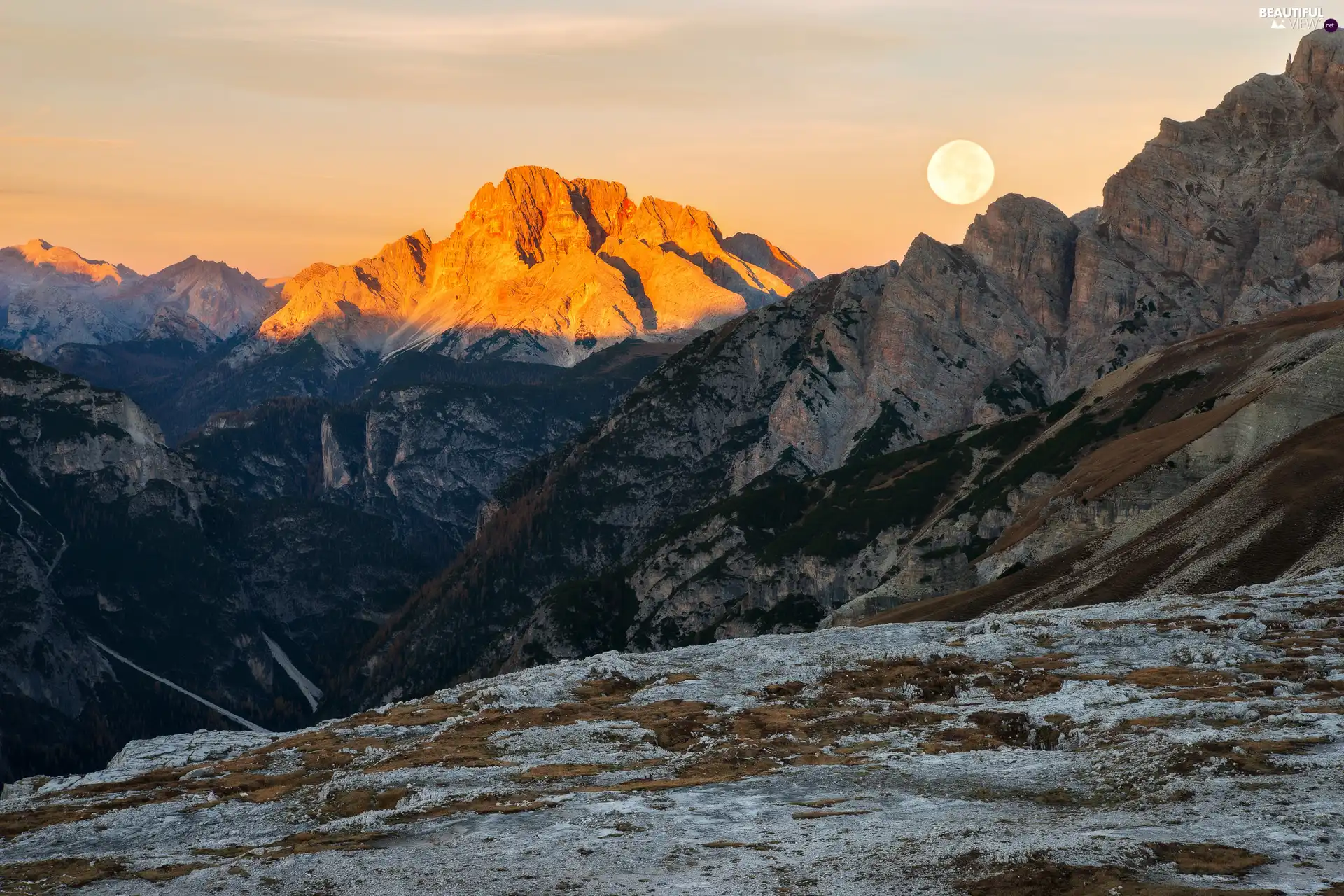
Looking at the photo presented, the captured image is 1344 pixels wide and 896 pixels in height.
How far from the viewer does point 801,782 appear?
73.2 metres

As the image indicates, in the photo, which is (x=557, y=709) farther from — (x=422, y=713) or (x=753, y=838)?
(x=753, y=838)

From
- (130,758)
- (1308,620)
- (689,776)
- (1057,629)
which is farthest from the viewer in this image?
(1057,629)

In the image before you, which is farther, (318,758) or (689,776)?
(318,758)

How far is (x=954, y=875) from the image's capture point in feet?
173

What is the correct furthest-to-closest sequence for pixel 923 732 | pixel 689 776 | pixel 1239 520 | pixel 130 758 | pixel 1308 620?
pixel 1239 520 < pixel 1308 620 < pixel 130 758 < pixel 923 732 < pixel 689 776

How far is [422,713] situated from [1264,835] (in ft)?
232

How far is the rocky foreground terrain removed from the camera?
180 feet

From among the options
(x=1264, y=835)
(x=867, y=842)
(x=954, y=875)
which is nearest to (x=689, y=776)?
(x=867, y=842)

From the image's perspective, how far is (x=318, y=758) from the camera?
91875mm

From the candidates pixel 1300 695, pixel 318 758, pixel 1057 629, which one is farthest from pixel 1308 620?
pixel 318 758

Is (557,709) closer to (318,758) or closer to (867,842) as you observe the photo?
(318,758)

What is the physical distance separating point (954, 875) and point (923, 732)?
32.2 meters

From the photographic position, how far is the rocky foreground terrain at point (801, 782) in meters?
54.9

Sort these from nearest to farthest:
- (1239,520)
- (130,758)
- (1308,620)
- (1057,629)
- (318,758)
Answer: (318,758)
(130,758)
(1308,620)
(1057,629)
(1239,520)
